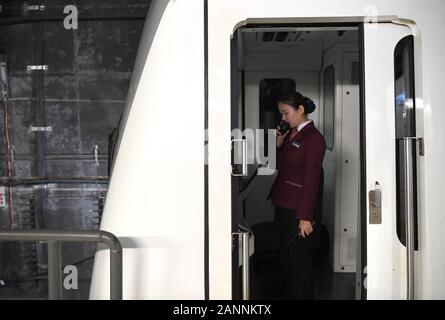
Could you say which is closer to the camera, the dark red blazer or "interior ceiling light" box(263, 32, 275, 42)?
the dark red blazer

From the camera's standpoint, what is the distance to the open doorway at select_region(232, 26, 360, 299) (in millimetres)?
3555

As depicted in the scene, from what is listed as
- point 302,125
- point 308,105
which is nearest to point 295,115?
point 302,125

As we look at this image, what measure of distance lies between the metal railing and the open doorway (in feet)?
6.13

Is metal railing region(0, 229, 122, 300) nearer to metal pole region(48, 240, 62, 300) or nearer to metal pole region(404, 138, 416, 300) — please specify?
metal pole region(48, 240, 62, 300)

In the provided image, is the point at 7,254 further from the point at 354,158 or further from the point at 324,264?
the point at 354,158

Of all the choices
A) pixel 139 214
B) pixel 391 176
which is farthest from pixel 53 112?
pixel 391 176

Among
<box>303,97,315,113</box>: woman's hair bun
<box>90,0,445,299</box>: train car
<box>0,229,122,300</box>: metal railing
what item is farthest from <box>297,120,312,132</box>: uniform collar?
<box>0,229,122,300</box>: metal railing

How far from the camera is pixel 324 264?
3990 mm

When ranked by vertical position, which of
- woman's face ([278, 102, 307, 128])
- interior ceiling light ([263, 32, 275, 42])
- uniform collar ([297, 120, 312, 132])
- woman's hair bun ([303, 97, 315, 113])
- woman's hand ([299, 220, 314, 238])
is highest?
interior ceiling light ([263, 32, 275, 42])

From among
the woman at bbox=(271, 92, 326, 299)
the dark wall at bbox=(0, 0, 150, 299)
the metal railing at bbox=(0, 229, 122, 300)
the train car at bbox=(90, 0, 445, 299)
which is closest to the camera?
the metal railing at bbox=(0, 229, 122, 300)

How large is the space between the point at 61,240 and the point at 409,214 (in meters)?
1.48

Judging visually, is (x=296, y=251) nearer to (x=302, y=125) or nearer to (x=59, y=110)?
(x=302, y=125)

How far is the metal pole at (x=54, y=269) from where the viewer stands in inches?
59.7

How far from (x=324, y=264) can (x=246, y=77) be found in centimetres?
221
